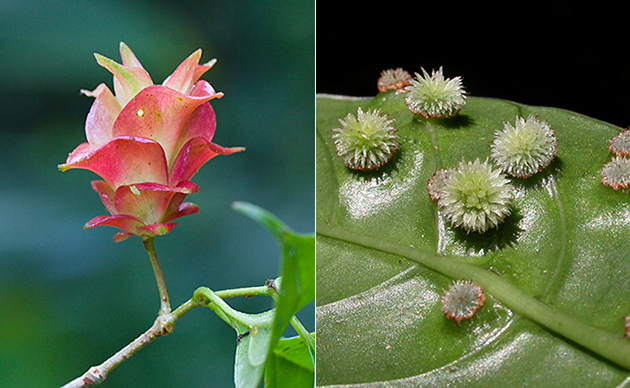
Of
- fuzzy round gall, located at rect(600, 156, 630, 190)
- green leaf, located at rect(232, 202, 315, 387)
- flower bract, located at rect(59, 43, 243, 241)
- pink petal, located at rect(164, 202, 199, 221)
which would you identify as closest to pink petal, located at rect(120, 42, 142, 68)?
flower bract, located at rect(59, 43, 243, 241)

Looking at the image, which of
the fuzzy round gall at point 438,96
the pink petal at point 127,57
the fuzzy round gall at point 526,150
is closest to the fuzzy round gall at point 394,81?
the fuzzy round gall at point 438,96

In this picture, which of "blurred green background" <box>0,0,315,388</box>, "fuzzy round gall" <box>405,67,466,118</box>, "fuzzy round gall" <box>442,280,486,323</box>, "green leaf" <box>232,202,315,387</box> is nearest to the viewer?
"green leaf" <box>232,202,315,387</box>

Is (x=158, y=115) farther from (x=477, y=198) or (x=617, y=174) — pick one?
(x=617, y=174)

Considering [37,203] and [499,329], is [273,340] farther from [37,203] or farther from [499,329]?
[37,203]

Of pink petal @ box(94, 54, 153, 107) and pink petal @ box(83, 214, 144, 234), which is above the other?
pink petal @ box(94, 54, 153, 107)

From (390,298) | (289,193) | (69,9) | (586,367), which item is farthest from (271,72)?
(586,367)

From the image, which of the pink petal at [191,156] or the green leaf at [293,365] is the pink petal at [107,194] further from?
the green leaf at [293,365]

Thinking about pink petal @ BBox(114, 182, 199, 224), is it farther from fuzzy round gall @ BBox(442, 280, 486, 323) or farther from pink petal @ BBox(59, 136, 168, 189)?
fuzzy round gall @ BBox(442, 280, 486, 323)
